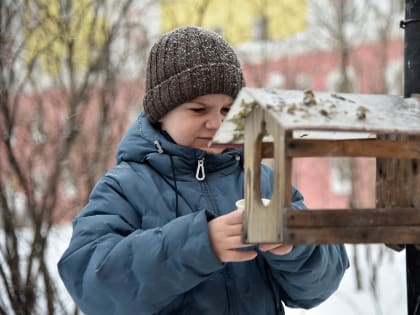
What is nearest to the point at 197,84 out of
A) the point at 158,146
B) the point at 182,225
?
the point at 158,146

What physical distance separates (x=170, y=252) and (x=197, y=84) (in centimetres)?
47

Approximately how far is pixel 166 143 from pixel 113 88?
2904 millimetres

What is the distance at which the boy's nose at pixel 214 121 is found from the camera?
1.53 meters

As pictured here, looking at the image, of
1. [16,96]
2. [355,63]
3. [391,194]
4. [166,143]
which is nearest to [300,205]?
[391,194]

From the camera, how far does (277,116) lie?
3.52 ft

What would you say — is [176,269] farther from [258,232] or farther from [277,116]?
[277,116]

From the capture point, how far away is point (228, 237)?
122 cm

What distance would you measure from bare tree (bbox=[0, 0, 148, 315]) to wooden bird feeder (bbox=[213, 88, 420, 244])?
1972 mm

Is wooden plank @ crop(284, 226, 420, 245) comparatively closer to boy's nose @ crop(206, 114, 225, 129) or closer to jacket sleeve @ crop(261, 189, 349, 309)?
jacket sleeve @ crop(261, 189, 349, 309)

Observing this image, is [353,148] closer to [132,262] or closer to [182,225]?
[182,225]

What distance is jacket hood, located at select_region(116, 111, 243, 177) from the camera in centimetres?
157

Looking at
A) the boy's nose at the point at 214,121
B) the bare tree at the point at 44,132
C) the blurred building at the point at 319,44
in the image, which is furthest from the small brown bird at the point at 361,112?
the blurred building at the point at 319,44

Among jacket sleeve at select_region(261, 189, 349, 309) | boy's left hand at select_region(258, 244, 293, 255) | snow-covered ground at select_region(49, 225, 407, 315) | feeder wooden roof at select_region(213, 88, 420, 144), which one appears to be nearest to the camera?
feeder wooden roof at select_region(213, 88, 420, 144)

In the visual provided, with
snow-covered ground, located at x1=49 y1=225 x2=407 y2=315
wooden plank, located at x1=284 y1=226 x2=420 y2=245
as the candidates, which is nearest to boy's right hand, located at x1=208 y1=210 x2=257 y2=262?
wooden plank, located at x1=284 y1=226 x2=420 y2=245
